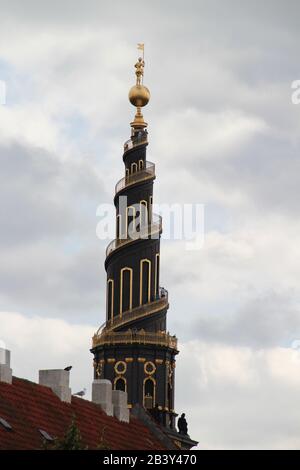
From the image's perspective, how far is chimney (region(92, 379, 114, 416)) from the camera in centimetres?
9656

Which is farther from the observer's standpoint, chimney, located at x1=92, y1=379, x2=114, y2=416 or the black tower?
the black tower

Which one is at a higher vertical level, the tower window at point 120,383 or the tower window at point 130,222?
the tower window at point 130,222

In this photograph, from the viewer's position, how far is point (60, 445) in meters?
69.5

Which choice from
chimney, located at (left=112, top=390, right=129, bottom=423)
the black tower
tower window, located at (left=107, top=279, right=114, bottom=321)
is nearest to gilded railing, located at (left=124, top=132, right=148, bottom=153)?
the black tower

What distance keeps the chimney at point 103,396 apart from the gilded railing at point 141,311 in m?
46.5

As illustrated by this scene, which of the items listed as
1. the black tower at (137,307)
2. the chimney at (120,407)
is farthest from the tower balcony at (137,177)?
the chimney at (120,407)

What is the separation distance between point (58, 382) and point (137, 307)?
178ft

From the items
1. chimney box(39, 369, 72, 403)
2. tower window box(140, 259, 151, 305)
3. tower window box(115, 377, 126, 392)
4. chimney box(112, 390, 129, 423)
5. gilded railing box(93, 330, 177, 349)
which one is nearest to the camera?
chimney box(39, 369, 72, 403)

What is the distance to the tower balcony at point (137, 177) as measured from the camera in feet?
486

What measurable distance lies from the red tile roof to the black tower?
151ft

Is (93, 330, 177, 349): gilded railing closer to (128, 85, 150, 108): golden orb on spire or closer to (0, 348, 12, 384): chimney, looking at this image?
(128, 85, 150, 108): golden orb on spire

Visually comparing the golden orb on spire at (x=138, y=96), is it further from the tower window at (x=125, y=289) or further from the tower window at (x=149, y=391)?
the tower window at (x=149, y=391)

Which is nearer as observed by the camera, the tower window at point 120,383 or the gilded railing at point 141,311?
the tower window at point 120,383

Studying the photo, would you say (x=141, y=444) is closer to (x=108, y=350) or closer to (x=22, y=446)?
(x=22, y=446)
